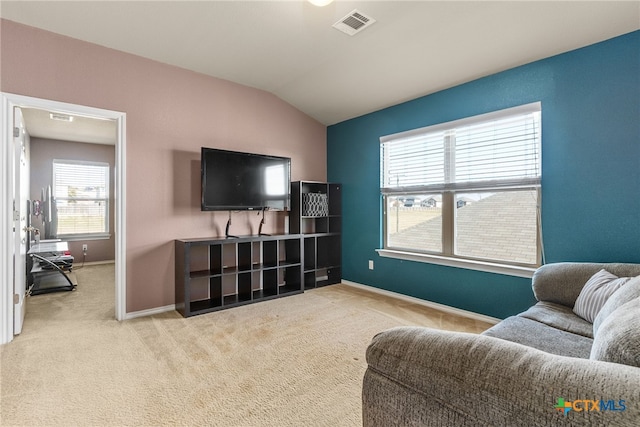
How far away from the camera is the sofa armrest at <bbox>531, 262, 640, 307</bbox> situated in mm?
2076

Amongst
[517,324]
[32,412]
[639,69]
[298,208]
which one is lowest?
[32,412]

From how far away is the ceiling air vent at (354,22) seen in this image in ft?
8.42

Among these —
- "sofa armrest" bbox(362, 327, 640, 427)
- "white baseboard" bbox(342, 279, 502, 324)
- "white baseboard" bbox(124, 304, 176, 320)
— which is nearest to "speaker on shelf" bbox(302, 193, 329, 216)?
"white baseboard" bbox(342, 279, 502, 324)

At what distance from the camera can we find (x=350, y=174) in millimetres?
4555

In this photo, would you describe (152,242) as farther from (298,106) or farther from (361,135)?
(361,135)

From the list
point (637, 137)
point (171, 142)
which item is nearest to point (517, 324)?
point (637, 137)

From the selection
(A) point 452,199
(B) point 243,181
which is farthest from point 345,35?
(A) point 452,199

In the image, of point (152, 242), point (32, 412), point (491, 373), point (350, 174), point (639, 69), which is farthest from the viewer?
point (350, 174)

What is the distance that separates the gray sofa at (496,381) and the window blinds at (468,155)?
→ 2127 millimetres

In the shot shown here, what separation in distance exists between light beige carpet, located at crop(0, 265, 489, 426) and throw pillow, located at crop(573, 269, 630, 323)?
41.9 inches

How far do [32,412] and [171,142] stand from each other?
2.51 meters

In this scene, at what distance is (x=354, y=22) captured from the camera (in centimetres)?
266

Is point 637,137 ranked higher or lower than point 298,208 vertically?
higher

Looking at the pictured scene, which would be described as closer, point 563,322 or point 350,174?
point 563,322
